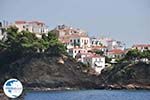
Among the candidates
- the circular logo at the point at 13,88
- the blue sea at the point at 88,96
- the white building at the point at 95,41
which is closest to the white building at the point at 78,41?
the white building at the point at 95,41

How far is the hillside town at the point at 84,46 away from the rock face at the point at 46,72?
8.34 meters

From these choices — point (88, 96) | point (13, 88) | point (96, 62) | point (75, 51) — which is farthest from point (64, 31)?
point (13, 88)

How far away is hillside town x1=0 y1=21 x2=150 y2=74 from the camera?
12624 centimetres

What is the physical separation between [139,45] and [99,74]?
137 ft

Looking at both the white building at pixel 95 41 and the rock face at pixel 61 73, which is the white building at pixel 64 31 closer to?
the white building at pixel 95 41

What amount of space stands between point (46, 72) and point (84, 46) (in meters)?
45.1

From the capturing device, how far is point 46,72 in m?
107

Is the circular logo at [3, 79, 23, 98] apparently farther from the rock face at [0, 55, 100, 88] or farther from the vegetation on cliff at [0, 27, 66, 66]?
the rock face at [0, 55, 100, 88]

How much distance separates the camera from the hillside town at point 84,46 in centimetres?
12624

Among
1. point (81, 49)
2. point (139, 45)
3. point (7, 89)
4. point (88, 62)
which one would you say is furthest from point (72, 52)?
point (7, 89)

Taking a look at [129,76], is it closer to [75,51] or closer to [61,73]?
[61,73]

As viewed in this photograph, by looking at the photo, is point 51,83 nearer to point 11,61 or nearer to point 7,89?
point 11,61

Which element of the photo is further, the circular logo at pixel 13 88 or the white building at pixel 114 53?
the white building at pixel 114 53

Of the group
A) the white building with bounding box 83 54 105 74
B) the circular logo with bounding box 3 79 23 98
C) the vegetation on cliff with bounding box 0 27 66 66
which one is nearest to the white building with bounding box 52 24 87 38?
the white building with bounding box 83 54 105 74
